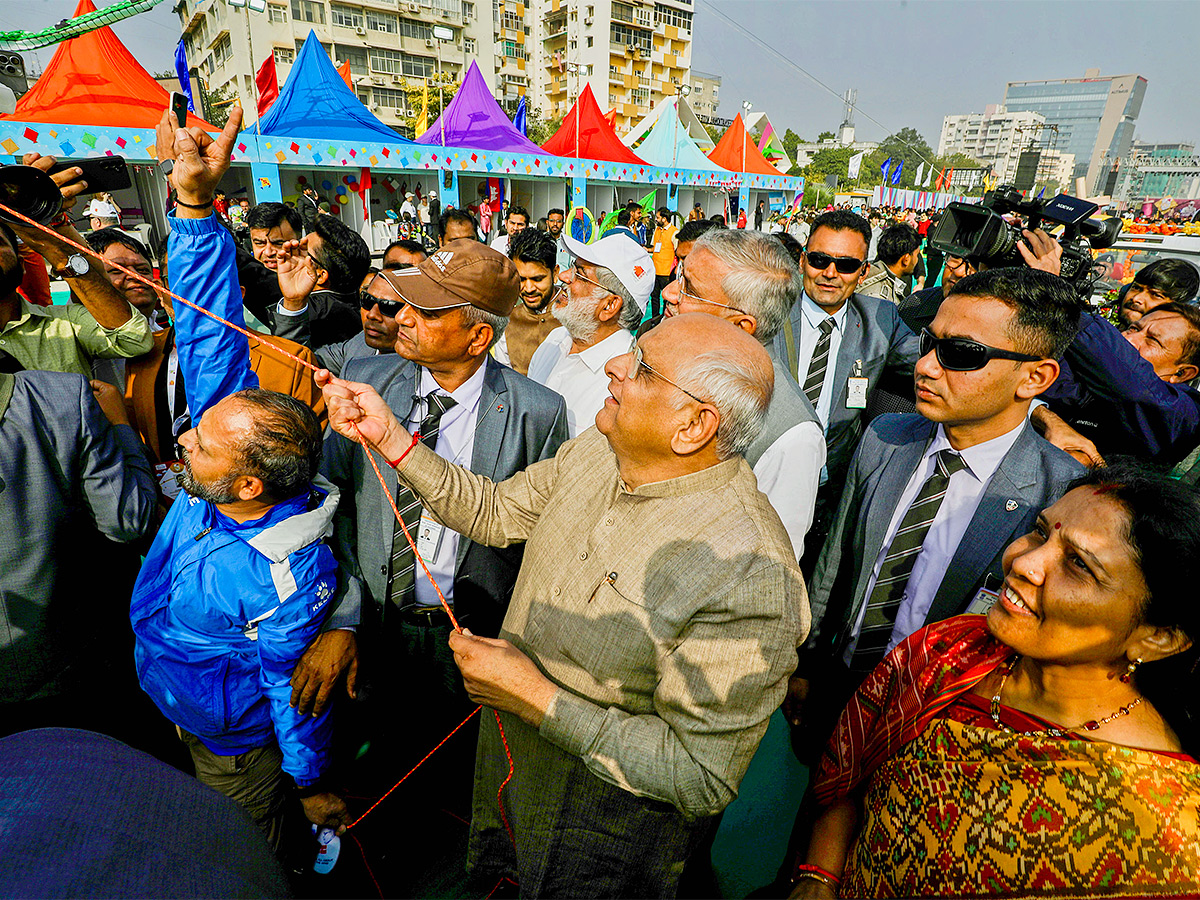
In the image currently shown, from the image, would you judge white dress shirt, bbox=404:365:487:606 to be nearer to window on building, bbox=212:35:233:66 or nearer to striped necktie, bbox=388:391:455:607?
striped necktie, bbox=388:391:455:607

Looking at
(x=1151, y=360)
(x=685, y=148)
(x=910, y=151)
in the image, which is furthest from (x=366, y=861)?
(x=910, y=151)

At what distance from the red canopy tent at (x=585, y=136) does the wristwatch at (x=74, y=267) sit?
22529 mm

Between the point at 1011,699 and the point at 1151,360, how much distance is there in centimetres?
270

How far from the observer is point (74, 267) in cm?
279

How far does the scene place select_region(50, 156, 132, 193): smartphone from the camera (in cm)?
292

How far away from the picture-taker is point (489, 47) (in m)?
55.8

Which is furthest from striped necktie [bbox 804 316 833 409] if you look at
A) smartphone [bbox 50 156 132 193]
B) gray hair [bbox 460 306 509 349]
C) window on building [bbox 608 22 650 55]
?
window on building [bbox 608 22 650 55]

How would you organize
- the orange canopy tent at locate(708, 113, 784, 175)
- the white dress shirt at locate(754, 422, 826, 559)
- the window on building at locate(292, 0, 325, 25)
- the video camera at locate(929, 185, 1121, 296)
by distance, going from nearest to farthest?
the white dress shirt at locate(754, 422, 826, 559), the video camera at locate(929, 185, 1121, 296), the orange canopy tent at locate(708, 113, 784, 175), the window on building at locate(292, 0, 325, 25)

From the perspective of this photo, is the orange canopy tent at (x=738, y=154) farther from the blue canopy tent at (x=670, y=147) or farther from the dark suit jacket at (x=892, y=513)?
the dark suit jacket at (x=892, y=513)

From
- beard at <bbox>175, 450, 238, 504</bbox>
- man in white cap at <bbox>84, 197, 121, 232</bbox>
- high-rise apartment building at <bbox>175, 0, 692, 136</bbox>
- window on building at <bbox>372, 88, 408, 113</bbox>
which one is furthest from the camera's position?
window on building at <bbox>372, 88, 408, 113</bbox>

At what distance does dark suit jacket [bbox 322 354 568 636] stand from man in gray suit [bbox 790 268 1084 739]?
52.7 inches

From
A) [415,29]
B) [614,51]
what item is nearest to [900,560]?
[415,29]

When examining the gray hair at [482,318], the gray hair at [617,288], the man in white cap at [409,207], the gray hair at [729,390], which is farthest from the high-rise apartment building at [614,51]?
the gray hair at [729,390]

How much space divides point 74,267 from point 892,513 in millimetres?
3873
